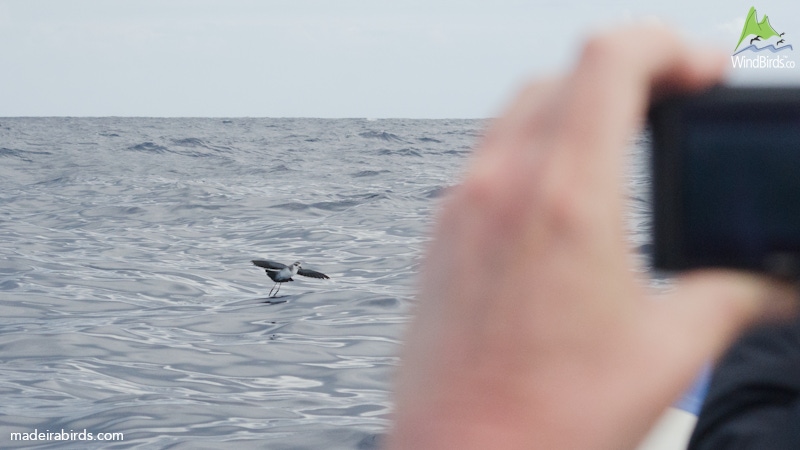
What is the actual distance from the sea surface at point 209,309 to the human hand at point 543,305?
0.12 feet

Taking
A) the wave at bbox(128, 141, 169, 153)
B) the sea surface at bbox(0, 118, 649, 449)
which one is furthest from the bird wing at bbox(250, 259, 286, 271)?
the wave at bbox(128, 141, 169, 153)

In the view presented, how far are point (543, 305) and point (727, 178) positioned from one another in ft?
0.53

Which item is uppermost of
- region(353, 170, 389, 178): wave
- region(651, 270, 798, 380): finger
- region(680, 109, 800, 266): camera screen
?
region(680, 109, 800, 266): camera screen

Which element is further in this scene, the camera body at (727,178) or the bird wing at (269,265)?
the bird wing at (269,265)

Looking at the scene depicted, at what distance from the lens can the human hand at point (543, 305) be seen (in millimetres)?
393

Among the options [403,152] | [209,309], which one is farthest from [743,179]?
[403,152]

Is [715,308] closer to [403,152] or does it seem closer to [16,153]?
[403,152]

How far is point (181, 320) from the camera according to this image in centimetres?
827

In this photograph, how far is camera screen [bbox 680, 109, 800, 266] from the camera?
0.49m

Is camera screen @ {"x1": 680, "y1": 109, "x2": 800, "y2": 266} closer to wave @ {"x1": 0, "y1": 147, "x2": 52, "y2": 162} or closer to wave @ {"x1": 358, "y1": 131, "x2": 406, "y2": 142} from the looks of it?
wave @ {"x1": 0, "y1": 147, "x2": 52, "y2": 162}

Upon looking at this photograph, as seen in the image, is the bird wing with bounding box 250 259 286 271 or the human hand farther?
the bird wing with bounding box 250 259 286 271

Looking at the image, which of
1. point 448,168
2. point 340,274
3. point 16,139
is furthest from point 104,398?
point 16,139

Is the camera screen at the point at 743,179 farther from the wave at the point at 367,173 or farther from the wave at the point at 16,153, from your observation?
the wave at the point at 16,153

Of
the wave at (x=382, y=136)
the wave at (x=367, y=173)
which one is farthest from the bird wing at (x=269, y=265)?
the wave at (x=382, y=136)
